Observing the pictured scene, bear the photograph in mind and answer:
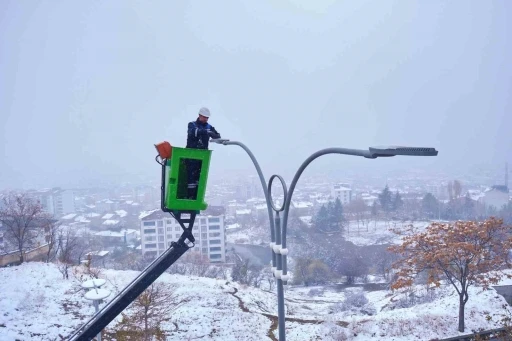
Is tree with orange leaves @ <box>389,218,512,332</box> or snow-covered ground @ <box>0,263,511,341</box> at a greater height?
tree with orange leaves @ <box>389,218,512,332</box>

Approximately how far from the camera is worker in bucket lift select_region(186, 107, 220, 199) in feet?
13.4

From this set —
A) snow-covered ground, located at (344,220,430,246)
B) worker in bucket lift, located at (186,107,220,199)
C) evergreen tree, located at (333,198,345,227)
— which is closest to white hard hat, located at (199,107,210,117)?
worker in bucket lift, located at (186,107,220,199)

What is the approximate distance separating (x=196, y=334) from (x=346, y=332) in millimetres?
5735

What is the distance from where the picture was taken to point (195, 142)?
415cm

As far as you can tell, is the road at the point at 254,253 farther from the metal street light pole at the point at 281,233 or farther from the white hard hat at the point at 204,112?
the white hard hat at the point at 204,112

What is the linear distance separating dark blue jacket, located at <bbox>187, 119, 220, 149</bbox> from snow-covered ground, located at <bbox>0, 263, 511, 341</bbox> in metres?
11.6

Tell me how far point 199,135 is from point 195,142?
112 millimetres

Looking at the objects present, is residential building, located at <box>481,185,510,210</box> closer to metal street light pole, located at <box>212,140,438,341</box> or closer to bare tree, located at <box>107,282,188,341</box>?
bare tree, located at <box>107,282,188,341</box>

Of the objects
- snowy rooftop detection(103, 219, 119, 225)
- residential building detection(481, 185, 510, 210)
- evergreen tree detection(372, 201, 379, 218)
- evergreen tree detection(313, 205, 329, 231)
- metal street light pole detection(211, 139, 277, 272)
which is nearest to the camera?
metal street light pole detection(211, 139, 277, 272)

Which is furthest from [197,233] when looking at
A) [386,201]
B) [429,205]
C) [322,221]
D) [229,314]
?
[429,205]

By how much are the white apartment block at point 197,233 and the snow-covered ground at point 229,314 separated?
14.7 metres

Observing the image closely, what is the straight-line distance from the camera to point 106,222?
4625 centimetres

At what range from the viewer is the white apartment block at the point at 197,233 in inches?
1388

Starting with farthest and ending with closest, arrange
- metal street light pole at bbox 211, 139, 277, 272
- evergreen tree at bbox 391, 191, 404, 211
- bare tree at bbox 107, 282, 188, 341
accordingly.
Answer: evergreen tree at bbox 391, 191, 404, 211 < bare tree at bbox 107, 282, 188, 341 < metal street light pole at bbox 211, 139, 277, 272
